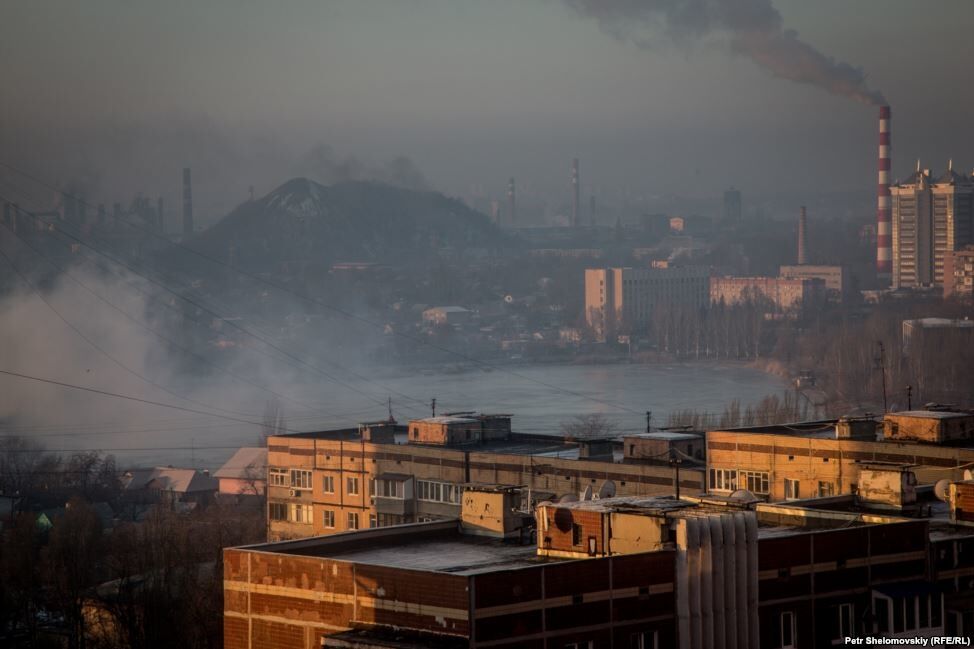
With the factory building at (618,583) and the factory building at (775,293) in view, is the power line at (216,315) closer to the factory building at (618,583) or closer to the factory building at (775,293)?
the factory building at (775,293)

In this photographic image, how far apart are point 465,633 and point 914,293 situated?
33.6 metres

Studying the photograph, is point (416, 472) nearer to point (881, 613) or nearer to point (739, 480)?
point (739, 480)

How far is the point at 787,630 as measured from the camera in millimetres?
4098

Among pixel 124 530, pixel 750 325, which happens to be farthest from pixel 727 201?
pixel 124 530

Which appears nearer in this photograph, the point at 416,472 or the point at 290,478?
the point at 416,472

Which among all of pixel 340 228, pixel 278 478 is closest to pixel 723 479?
pixel 278 478

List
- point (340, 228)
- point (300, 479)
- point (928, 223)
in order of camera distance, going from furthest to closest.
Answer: point (340, 228), point (928, 223), point (300, 479)

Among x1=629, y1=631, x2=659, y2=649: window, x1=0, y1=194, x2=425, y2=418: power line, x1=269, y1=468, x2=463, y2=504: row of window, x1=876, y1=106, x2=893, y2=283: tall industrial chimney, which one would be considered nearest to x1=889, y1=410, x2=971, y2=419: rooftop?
x1=269, y1=468, x2=463, y2=504: row of window

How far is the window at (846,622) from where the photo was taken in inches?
165

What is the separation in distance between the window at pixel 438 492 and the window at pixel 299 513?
799 millimetres

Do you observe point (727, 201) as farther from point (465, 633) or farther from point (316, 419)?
point (465, 633)

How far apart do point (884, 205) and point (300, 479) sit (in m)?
28.9

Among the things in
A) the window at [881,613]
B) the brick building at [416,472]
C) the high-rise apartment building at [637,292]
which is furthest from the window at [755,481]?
the high-rise apartment building at [637,292]

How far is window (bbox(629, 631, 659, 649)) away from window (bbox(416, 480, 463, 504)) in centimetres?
Result: 410
